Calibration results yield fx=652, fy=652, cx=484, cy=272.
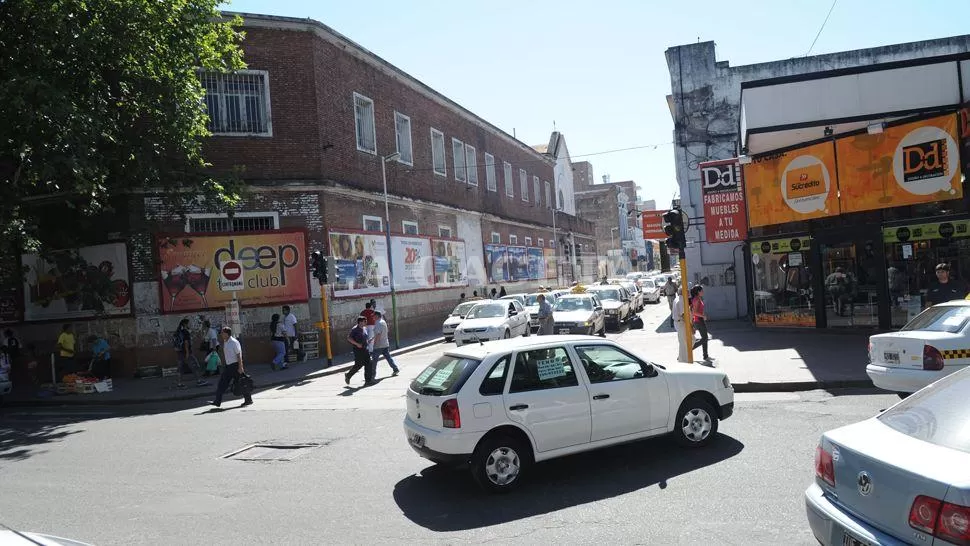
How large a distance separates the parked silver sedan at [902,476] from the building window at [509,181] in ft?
127

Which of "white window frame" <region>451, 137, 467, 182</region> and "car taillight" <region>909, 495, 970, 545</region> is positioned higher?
"white window frame" <region>451, 137, 467, 182</region>

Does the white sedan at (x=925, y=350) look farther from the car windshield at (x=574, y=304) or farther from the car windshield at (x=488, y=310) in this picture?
the car windshield at (x=488, y=310)

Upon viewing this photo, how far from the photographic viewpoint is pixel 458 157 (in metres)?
35.4

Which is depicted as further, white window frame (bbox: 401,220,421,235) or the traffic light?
white window frame (bbox: 401,220,421,235)

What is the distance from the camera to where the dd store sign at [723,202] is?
21500mm

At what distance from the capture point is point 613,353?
7.33m

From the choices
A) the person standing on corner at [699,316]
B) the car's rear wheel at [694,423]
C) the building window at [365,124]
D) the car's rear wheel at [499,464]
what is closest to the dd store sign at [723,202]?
the person standing on corner at [699,316]

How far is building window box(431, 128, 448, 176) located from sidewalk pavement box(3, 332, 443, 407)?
13844 mm

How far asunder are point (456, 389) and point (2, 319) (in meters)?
21.6

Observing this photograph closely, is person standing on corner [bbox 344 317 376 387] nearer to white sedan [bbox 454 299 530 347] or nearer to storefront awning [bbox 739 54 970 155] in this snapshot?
white sedan [bbox 454 299 530 347]

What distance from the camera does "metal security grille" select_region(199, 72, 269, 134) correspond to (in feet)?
70.2

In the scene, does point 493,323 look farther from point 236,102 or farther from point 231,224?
point 236,102

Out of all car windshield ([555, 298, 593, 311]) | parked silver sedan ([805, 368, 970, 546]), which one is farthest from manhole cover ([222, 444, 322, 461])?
car windshield ([555, 298, 593, 311])

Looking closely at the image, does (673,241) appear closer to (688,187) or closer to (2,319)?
(688,187)
